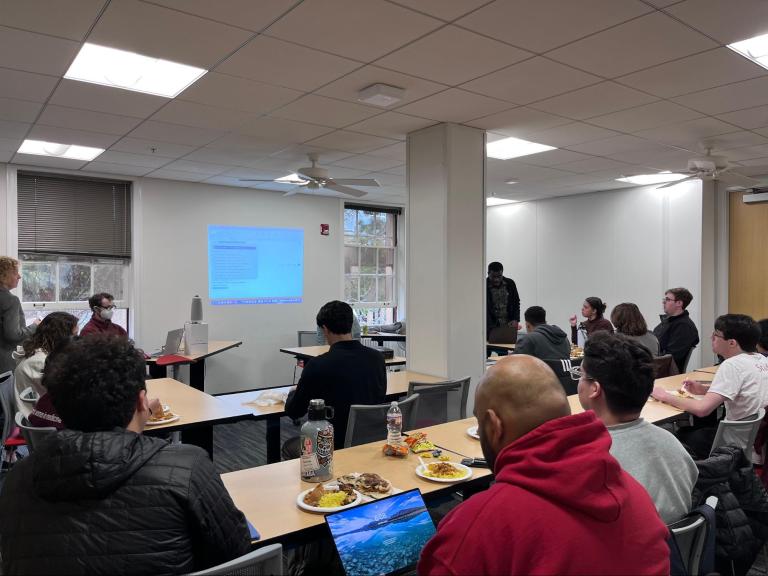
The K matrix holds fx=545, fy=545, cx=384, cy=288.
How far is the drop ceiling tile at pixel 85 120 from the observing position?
4008mm

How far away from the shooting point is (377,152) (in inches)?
212

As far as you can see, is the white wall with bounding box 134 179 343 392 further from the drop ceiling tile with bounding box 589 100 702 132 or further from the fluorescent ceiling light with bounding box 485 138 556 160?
the drop ceiling tile with bounding box 589 100 702 132

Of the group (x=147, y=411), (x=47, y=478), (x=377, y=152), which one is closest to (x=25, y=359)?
(x=147, y=411)

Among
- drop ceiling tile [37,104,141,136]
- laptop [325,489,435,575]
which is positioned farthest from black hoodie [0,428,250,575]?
drop ceiling tile [37,104,141,136]

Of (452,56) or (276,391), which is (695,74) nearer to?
(452,56)

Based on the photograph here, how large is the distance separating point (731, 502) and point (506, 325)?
4414 mm

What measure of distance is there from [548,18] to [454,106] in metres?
1.39

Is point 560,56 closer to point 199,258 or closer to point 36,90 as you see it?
point 36,90

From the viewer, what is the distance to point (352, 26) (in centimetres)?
266

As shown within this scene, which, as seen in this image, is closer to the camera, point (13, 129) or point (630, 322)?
point (13, 129)

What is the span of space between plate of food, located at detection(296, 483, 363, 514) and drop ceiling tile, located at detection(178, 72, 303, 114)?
2525mm

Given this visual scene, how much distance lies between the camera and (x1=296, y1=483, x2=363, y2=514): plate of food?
1.84 m

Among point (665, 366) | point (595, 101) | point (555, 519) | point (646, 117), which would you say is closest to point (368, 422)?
point (555, 519)

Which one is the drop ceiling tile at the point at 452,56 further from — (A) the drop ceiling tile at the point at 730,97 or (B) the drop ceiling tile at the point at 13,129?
(B) the drop ceiling tile at the point at 13,129
